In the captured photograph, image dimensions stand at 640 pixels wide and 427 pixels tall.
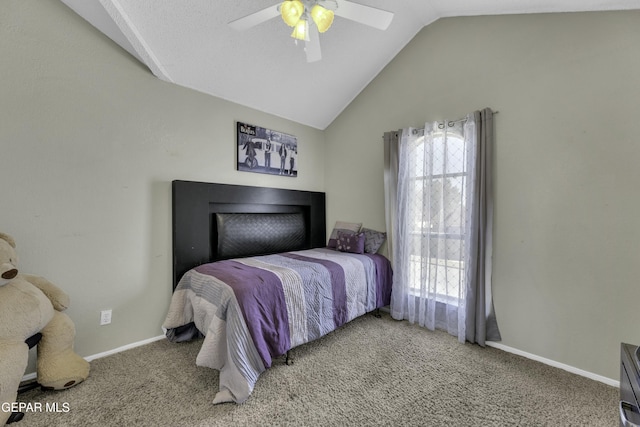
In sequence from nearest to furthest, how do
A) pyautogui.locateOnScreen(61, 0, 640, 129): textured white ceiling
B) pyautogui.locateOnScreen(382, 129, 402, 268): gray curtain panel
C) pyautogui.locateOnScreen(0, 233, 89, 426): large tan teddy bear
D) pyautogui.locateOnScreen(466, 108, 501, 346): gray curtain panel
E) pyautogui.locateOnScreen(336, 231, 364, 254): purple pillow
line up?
pyautogui.locateOnScreen(0, 233, 89, 426): large tan teddy bear → pyautogui.locateOnScreen(61, 0, 640, 129): textured white ceiling → pyautogui.locateOnScreen(466, 108, 501, 346): gray curtain panel → pyautogui.locateOnScreen(382, 129, 402, 268): gray curtain panel → pyautogui.locateOnScreen(336, 231, 364, 254): purple pillow

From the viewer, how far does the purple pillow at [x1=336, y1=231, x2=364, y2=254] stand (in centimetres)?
313

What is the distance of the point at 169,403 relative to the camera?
65.3 inches

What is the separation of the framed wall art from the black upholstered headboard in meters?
0.27

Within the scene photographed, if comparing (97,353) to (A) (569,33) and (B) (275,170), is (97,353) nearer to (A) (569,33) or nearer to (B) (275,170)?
(B) (275,170)

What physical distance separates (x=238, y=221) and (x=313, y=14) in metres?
2.04

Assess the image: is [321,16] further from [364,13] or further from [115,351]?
[115,351]

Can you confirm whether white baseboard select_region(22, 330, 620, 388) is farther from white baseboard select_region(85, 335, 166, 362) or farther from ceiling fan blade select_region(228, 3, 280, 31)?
ceiling fan blade select_region(228, 3, 280, 31)

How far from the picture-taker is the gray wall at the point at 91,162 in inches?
75.0

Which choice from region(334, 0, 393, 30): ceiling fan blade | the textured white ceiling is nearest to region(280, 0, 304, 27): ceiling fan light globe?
region(334, 0, 393, 30): ceiling fan blade

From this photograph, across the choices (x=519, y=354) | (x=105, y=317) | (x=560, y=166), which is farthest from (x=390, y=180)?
(x=105, y=317)

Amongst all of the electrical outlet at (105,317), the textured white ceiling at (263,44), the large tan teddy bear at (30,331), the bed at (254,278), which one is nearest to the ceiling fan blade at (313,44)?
the textured white ceiling at (263,44)

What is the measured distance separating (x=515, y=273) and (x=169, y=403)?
2710mm

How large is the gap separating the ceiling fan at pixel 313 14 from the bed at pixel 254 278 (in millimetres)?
1616

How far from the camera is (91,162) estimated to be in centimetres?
216
